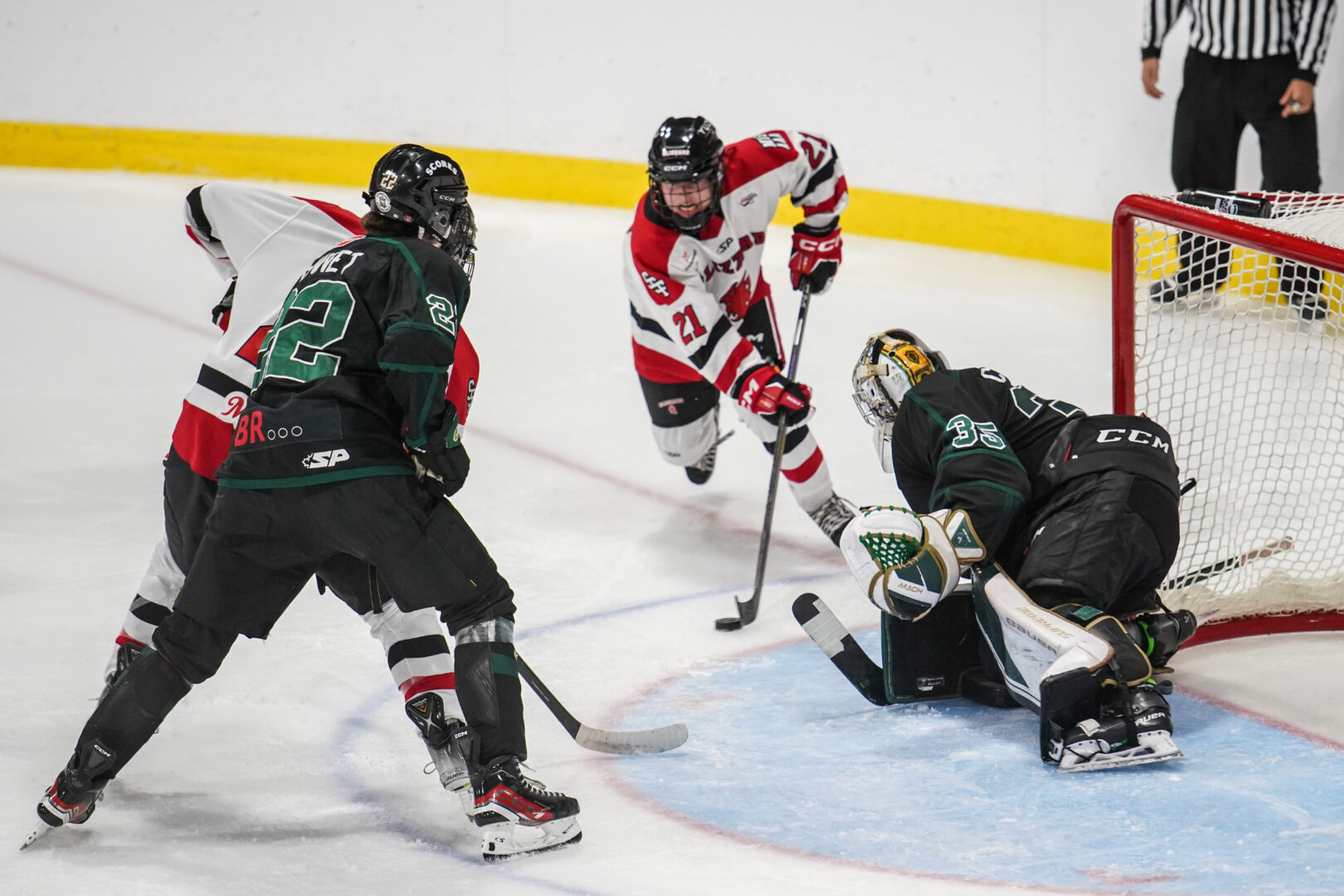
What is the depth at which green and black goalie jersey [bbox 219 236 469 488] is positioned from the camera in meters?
2.40

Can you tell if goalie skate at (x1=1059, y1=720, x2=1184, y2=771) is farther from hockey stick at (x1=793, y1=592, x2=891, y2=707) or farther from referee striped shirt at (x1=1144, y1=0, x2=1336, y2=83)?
referee striped shirt at (x1=1144, y1=0, x2=1336, y2=83)

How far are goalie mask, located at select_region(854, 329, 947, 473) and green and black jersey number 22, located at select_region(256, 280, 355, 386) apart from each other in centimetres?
113

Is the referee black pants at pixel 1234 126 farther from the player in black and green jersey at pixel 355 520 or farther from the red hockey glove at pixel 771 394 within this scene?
the player in black and green jersey at pixel 355 520

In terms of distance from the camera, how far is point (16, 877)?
8.03 ft

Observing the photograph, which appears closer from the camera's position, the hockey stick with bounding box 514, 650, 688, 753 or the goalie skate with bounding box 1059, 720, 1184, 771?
the goalie skate with bounding box 1059, 720, 1184, 771

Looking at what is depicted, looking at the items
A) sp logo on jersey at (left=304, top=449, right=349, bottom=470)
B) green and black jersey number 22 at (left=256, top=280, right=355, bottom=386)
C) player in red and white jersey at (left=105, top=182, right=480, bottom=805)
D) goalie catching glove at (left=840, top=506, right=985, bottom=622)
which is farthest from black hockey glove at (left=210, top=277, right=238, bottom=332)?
goalie catching glove at (left=840, top=506, right=985, bottom=622)

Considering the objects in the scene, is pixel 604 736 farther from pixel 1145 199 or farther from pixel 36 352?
pixel 36 352

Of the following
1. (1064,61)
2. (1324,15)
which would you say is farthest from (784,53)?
(1324,15)

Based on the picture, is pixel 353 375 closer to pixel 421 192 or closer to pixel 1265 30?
pixel 421 192

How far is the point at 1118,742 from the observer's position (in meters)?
2.74

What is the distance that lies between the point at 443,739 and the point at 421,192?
2.85ft

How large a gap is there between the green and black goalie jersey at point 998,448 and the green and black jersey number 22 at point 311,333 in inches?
43.3

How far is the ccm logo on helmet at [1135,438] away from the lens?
10.00 feet

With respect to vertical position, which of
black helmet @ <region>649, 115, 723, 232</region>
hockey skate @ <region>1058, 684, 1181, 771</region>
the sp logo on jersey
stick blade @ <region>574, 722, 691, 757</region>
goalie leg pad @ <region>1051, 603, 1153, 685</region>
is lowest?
stick blade @ <region>574, 722, 691, 757</region>
